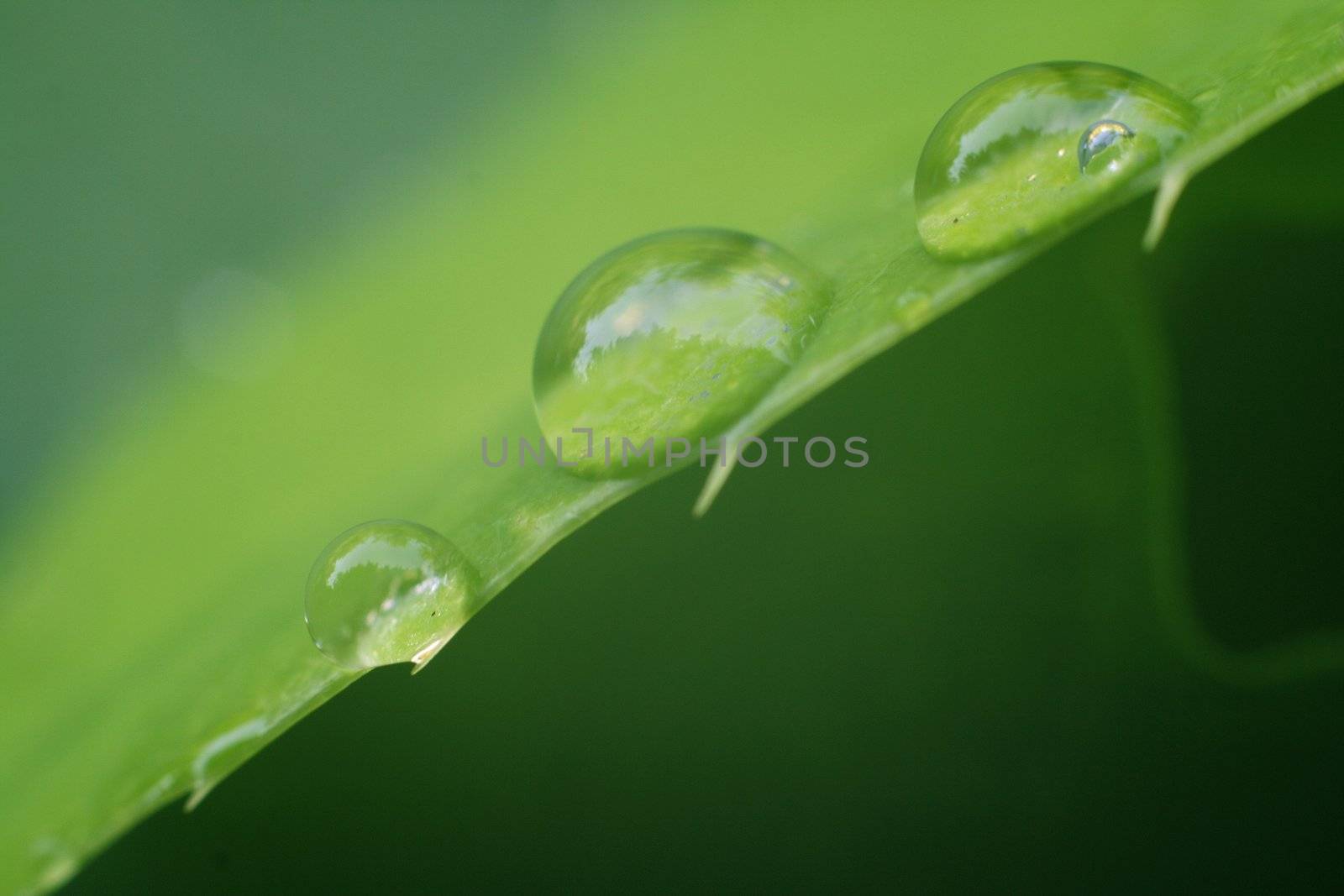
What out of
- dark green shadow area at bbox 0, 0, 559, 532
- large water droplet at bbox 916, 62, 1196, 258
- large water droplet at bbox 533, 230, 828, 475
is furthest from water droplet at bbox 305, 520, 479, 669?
dark green shadow area at bbox 0, 0, 559, 532

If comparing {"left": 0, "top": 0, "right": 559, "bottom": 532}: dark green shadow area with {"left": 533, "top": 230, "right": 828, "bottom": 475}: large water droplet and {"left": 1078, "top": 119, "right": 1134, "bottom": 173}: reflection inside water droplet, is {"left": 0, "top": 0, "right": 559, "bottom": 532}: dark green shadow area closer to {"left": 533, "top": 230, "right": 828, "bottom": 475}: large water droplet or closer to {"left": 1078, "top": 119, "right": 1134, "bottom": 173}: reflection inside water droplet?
{"left": 533, "top": 230, "right": 828, "bottom": 475}: large water droplet

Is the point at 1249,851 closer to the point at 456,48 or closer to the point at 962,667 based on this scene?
the point at 962,667

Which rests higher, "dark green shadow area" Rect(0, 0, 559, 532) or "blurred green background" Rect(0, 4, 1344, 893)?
"dark green shadow area" Rect(0, 0, 559, 532)

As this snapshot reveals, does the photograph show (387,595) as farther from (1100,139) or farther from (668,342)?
(1100,139)

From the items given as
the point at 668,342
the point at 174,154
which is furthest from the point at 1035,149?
the point at 174,154

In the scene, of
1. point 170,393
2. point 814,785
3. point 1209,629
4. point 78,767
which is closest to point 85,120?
point 170,393

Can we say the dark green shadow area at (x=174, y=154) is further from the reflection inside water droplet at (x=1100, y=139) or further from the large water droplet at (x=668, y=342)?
the reflection inside water droplet at (x=1100, y=139)
